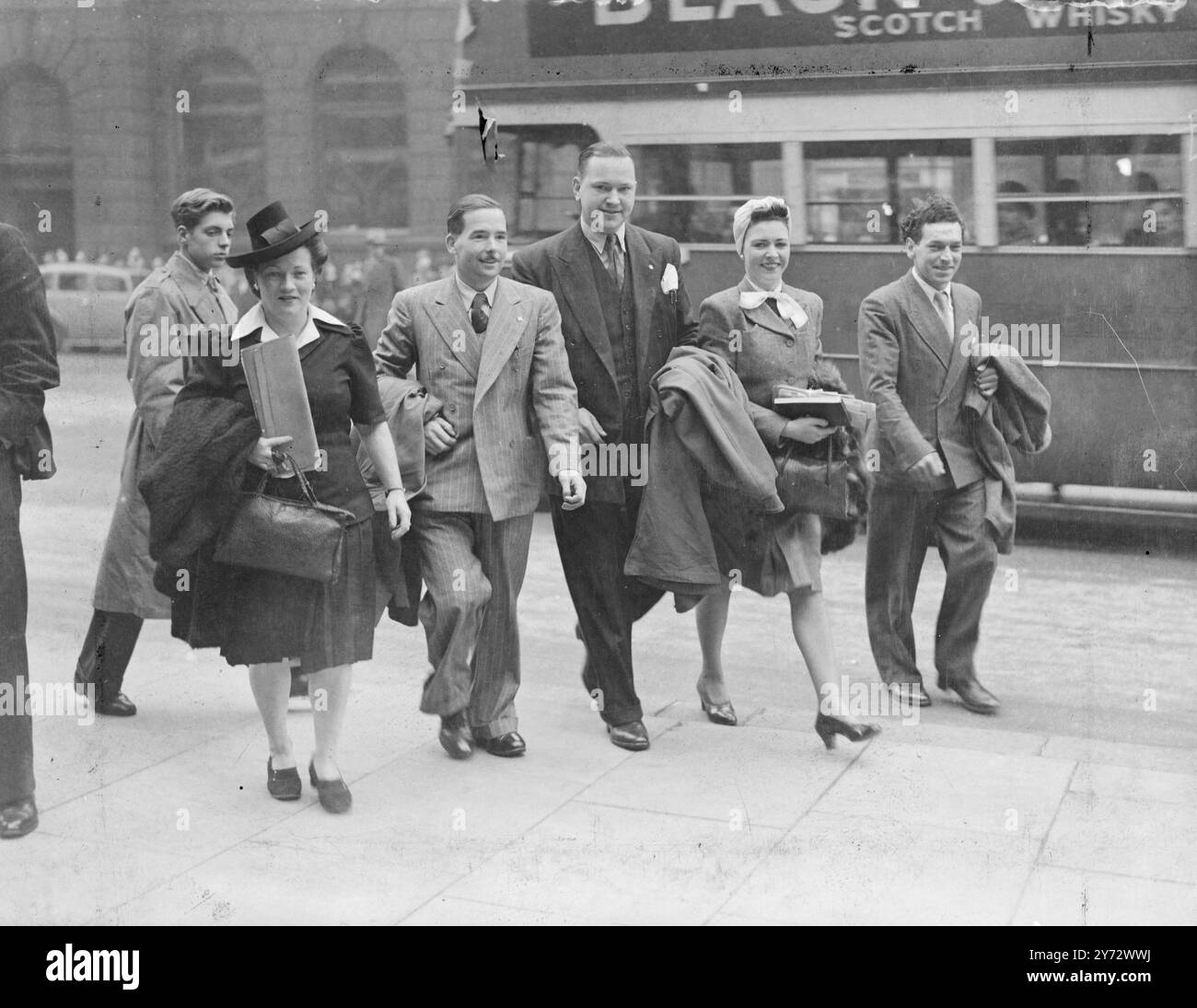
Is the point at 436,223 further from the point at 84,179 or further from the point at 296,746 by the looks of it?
the point at 296,746

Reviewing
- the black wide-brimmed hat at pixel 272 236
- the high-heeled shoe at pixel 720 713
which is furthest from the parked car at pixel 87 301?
the high-heeled shoe at pixel 720 713

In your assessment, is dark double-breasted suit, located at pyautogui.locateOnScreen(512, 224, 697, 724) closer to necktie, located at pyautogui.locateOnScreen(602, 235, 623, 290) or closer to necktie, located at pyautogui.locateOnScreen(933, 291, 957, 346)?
necktie, located at pyautogui.locateOnScreen(602, 235, 623, 290)

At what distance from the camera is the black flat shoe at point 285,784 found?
15.2 ft

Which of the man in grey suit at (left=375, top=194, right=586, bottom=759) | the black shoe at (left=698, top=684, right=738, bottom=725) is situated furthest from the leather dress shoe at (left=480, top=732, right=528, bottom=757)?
the black shoe at (left=698, top=684, right=738, bottom=725)

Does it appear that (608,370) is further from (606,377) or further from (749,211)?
(749,211)

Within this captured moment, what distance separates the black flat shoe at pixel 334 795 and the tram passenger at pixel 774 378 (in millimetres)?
1533

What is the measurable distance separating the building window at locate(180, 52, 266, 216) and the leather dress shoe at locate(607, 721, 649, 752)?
7.84 feet

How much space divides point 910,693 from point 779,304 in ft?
5.42

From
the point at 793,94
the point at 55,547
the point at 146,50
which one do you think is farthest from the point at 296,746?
the point at 793,94

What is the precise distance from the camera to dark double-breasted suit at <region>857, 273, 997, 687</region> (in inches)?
226

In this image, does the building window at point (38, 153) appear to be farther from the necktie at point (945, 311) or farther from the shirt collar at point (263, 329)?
the necktie at point (945, 311)

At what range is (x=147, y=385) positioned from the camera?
17.5ft
